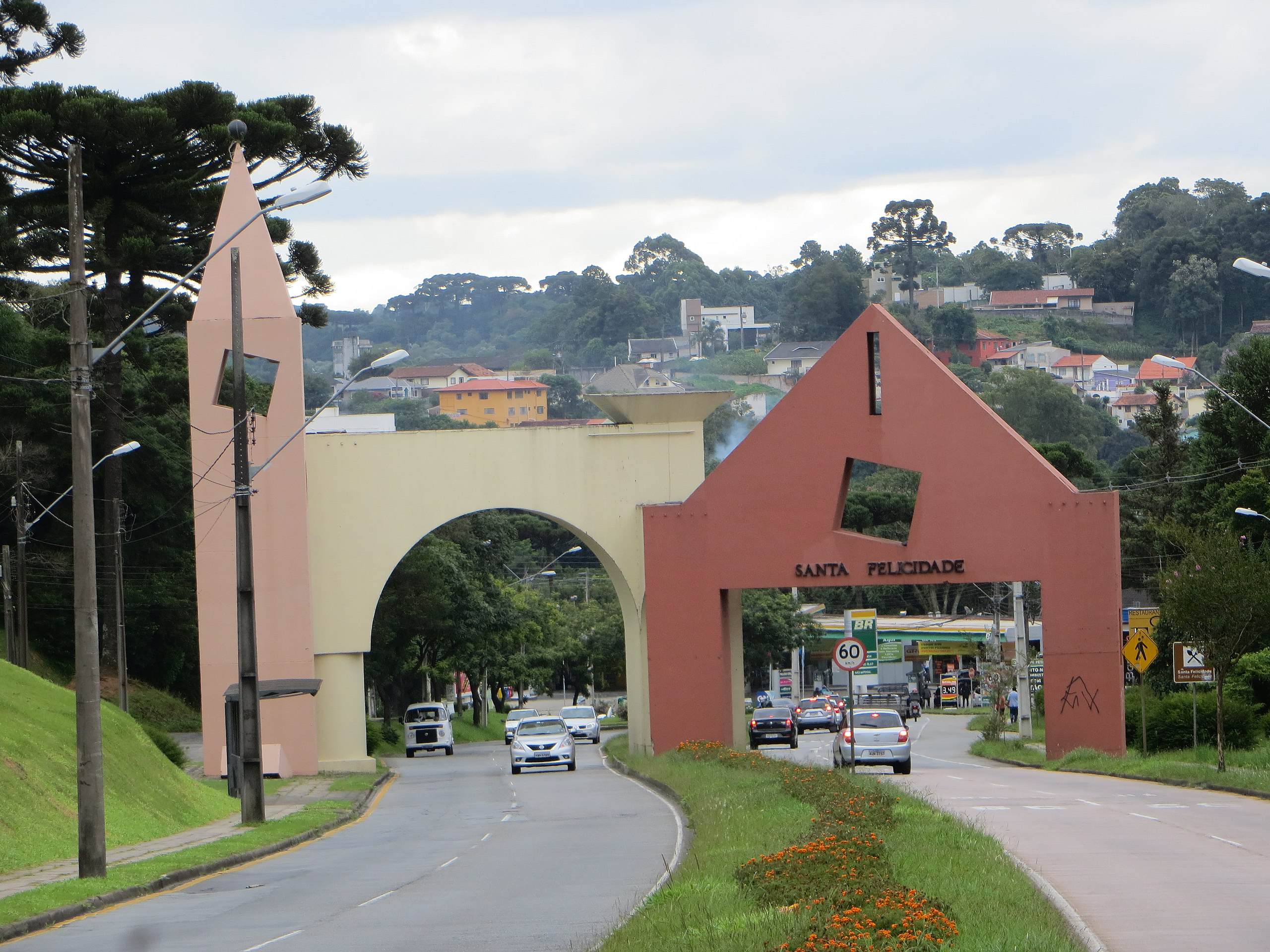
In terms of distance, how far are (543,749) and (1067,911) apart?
87.6 ft

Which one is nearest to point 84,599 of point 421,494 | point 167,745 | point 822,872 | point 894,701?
point 822,872

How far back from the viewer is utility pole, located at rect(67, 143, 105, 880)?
16.8 meters

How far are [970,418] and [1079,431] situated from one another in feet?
310

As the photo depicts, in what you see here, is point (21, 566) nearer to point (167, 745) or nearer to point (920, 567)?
point (167, 745)

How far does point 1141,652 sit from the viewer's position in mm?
32344

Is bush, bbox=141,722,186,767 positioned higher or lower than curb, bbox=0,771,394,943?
lower

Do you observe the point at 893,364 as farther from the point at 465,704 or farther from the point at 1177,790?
the point at 465,704

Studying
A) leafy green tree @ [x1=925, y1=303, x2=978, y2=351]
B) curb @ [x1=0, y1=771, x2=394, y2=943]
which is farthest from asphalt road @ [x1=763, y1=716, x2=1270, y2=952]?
leafy green tree @ [x1=925, y1=303, x2=978, y2=351]

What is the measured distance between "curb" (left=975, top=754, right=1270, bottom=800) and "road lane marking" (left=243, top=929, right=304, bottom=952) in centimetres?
1622

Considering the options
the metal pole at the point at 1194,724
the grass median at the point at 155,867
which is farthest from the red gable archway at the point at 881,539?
the grass median at the point at 155,867

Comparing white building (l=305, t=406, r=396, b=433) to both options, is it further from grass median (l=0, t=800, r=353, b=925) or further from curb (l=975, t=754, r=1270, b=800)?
curb (l=975, t=754, r=1270, b=800)

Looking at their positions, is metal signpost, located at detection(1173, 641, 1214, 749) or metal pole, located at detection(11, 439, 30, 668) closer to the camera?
metal signpost, located at detection(1173, 641, 1214, 749)

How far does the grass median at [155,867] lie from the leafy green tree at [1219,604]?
594 inches

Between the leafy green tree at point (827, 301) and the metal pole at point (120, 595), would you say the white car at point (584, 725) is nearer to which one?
the metal pole at point (120, 595)
